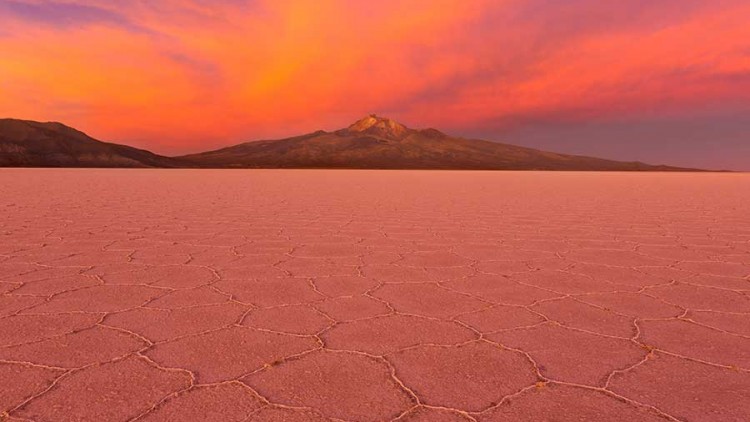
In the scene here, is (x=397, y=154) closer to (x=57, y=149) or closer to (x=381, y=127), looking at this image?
(x=381, y=127)

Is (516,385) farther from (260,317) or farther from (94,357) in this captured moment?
(94,357)

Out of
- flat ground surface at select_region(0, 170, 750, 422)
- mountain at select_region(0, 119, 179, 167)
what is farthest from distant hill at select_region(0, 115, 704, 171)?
flat ground surface at select_region(0, 170, 750, 422)

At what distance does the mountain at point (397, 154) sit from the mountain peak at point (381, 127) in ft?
4.10

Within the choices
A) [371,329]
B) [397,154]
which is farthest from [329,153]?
[371,329]

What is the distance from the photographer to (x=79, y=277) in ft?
10.4

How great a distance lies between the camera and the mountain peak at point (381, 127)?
18250 cm

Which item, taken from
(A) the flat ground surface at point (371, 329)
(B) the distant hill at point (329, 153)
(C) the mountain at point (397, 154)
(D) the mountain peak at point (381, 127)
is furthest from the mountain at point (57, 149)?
(A) the flat ground surface at point (371, 329)

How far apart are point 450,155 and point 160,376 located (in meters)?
150

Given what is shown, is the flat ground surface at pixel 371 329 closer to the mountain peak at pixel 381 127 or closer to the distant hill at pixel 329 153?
the distant hill at pixel 329 153

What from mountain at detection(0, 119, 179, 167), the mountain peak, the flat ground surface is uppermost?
the mountain peak

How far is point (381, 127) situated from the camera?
18825 centimetres

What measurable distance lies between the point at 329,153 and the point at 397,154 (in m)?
21.3

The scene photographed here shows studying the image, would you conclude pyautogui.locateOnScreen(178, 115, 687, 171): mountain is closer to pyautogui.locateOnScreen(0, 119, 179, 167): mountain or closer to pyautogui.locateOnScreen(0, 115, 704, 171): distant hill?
pyautogui.locateOnScreen(0, 115, 704, 171): distant hill

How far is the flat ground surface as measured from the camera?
158 cm
